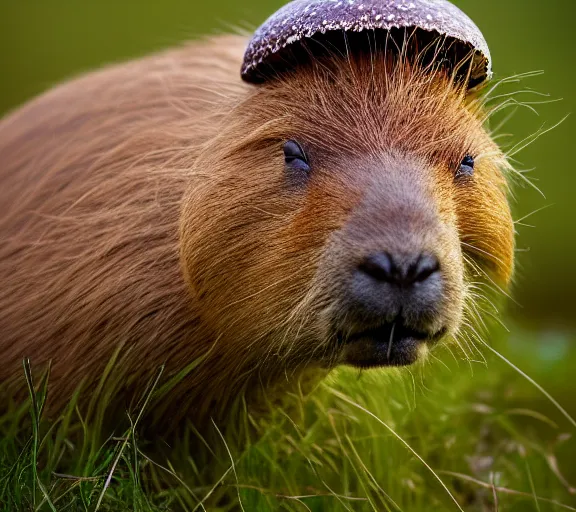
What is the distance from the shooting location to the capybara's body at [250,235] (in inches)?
125

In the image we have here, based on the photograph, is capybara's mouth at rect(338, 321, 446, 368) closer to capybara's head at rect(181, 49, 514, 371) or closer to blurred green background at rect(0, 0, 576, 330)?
capybara's head at rect(181, 49, 514, 371)

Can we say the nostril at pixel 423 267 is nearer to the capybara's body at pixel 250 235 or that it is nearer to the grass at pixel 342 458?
the capybara's body at pixel 250 235

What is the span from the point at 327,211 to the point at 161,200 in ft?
2.77

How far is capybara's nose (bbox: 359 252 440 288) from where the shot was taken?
3.03 metres

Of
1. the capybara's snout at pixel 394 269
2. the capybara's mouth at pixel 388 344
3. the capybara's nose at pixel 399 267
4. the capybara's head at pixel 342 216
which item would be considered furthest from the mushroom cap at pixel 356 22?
the capybara's mouth at pixel 388 344

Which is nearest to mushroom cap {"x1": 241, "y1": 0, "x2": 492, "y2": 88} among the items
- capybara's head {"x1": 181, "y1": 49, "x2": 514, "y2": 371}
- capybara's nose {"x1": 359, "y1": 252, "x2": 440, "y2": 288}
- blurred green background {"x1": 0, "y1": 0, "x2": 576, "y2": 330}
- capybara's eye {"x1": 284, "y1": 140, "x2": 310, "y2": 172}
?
capybara's head {"x1": 181, "y1": 49, "x2": 514, "y2": 371}

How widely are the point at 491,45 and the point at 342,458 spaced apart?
24.2 ft

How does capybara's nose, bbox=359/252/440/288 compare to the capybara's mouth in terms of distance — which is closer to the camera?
capybara's nose, bbox=359/252/440/288

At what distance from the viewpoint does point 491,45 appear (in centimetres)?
1052

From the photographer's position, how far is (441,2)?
343 centimetres

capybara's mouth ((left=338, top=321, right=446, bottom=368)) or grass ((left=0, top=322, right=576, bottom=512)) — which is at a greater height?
capybara's mouth ((left=338, top=321, right=446, bottom=368))

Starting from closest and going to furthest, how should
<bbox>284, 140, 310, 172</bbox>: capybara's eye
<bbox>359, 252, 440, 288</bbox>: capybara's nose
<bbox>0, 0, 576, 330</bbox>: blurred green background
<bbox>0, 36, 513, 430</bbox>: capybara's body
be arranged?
1. <bbox>359, 252, 440, 288</bbox>: capybara's nose
2. <bbox>0, 36, 513, 430</bbox>: capybara's body
3. <bbox>284, 140, 310, 172</bbox>: capybara's eye
4. <bbox>0, 0, 576, 330</bbox>: blurred green background

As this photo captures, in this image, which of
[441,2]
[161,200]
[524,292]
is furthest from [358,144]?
[524,292]

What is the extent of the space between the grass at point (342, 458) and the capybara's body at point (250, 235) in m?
0.24
